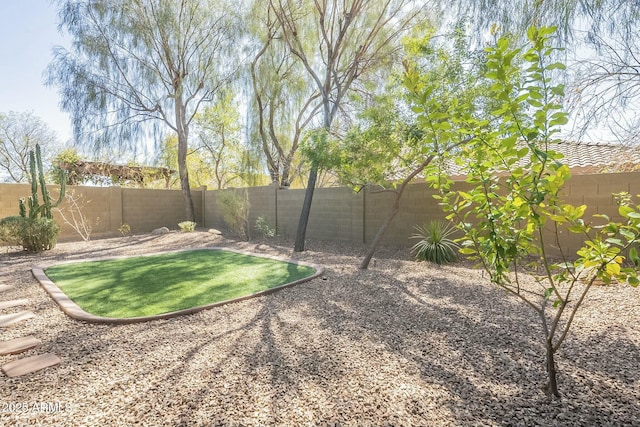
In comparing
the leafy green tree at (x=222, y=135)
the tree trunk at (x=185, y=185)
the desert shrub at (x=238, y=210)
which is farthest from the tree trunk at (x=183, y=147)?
the desert shrub at (x=238, y=210)

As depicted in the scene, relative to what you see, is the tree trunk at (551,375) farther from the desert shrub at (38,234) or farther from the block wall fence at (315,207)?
the desert shrub at (38,234)

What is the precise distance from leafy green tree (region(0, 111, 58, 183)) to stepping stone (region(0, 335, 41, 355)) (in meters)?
20.6

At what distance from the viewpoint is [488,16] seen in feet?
14.5

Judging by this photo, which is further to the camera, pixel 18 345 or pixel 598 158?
pixel 598 158

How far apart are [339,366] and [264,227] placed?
8139mm

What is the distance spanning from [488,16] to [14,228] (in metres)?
9.66

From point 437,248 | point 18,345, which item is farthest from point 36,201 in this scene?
point 437,248

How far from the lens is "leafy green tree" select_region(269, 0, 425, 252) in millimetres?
7855

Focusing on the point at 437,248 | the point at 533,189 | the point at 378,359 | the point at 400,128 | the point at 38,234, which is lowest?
the point at 378,359

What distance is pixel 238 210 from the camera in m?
9.64

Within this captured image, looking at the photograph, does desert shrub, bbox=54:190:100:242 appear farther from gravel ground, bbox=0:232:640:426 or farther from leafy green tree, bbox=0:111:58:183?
leafy green tree, bbox=0:111:58:183

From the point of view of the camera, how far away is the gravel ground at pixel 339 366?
69.0 inches

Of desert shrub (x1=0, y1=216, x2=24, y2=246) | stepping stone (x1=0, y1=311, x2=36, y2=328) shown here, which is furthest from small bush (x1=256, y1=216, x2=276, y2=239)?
stepping stone (x1=0, y1=311, x2=36, y2=328)

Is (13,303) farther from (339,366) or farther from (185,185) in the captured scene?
(185,185)
